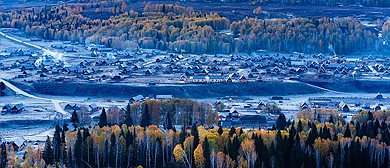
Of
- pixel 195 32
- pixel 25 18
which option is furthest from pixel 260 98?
pixel 25 18

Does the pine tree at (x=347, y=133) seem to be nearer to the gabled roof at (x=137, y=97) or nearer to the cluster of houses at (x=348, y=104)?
the cluster of houses at (x=348, y=104)

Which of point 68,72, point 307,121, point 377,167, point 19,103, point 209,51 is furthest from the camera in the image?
point 209,51

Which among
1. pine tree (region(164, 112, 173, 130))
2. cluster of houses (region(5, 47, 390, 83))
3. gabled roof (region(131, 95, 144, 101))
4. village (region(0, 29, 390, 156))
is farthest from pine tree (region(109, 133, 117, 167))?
cluster of houses (region(5, 47, 390, 83))

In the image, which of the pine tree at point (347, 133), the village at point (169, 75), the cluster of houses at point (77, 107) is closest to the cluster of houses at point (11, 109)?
the village at point (169, 75)

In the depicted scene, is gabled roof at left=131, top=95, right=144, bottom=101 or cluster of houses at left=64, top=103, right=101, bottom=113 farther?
gabled roof at left=131, top=95, right=144, bottom=101

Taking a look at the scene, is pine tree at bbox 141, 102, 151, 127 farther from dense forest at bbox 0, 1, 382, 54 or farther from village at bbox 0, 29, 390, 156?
dense forest at bbox 0, 1, 382, 54

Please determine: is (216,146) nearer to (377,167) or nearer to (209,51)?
(377,167)

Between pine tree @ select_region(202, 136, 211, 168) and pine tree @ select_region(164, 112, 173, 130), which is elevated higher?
pine tree @ select_region(202, 136, 211, 168)
